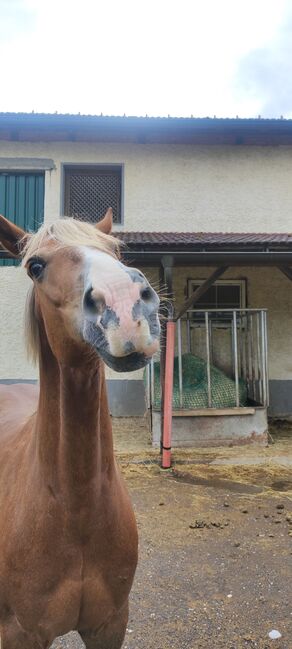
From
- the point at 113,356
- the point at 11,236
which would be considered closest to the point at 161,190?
the point at 11,236

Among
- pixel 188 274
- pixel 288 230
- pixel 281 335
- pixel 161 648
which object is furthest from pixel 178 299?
pixel 161 648

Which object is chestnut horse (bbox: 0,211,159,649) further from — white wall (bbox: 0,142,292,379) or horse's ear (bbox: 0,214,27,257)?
white wall (bbox: 0,142,292,379)

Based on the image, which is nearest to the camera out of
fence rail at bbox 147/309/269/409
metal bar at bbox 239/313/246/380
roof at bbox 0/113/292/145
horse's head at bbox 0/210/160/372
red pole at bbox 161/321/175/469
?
horse's head at bbox 0/210/160/372

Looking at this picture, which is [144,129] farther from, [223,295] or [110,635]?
[110,635]

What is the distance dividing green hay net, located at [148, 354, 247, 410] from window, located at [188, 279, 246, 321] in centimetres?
151

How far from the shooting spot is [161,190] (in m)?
9.02

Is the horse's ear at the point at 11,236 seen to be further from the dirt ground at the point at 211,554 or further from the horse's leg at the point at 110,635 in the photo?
the dirt ground at the point at 211,554

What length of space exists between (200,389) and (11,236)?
565 centimetres

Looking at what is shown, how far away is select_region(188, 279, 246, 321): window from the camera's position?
8773 mm

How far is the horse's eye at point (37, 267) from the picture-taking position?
52.1 inches

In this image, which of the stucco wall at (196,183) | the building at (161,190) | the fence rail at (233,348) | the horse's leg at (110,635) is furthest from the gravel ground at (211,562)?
the stucco wall at (196,183)

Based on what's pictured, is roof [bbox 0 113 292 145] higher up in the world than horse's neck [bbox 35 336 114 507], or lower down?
higher up

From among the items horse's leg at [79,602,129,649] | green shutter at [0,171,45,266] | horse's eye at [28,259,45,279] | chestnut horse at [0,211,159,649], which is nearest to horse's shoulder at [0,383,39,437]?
chestnut horse at [0,211,159,649]

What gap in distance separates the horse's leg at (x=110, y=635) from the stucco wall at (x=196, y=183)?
25.7 ft
